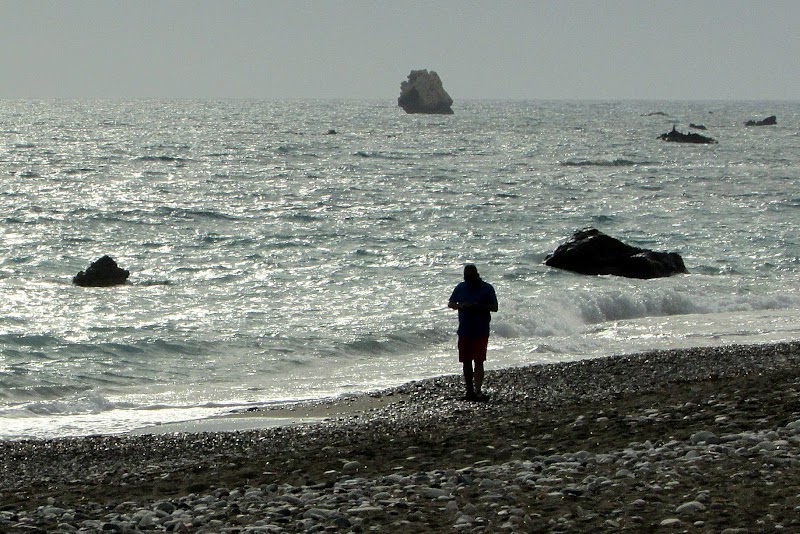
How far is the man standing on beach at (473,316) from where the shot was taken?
1328cm

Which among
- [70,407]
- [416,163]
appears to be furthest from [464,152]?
[70,407]

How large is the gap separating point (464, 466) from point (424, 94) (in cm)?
16308

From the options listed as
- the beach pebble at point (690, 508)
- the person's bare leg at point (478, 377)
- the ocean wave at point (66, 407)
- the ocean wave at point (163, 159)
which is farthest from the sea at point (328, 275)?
the beach pebble at point (690, 508)

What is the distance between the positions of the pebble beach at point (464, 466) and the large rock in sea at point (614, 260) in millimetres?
12702

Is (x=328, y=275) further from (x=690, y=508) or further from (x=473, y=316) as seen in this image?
(x=690, y=508)

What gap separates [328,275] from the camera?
90.7ft

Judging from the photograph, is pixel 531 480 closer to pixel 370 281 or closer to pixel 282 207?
pixel 370 281

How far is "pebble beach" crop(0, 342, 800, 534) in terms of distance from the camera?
7379mm

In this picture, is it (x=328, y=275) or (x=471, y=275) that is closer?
(x=471, y=275)

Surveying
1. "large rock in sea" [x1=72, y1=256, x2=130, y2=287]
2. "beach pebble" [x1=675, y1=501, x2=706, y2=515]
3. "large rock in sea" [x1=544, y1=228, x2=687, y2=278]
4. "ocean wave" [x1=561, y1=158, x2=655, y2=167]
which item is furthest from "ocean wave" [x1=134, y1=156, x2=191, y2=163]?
"beach pebble" [x1=675, y1=501, x2=706, y2=515]

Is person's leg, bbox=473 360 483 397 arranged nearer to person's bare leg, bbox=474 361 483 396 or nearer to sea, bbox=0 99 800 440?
person's bare leg, bbox=474 361 483 396

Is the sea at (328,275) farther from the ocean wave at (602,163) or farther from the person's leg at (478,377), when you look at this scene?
the ocean wave at (602,163)

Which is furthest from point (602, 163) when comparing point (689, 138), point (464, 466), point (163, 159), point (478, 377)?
point (464, 466)

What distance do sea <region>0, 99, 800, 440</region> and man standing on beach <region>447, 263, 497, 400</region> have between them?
1085 mm
